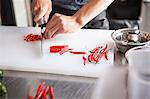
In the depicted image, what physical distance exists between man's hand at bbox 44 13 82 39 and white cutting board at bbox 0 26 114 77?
26 mm

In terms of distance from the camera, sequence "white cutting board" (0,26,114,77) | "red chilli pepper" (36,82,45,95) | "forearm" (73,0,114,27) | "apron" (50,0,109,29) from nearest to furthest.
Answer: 1. "red chilli pepper" (36,82,45,95)
2. "white cutting board" (0,26,114,77)
3. "forearm" (73,0,114,27)
4. "apron" (50,0,109,29)

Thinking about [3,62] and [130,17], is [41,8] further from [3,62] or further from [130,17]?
[130,17]

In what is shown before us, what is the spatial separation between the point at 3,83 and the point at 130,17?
1.06 metres

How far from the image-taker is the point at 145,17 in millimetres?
1728

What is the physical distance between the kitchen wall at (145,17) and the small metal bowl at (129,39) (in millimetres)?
835

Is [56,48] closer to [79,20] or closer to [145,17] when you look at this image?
[79,20]

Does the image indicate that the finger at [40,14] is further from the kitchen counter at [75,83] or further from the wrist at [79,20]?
the kitchen counter at [75,83]

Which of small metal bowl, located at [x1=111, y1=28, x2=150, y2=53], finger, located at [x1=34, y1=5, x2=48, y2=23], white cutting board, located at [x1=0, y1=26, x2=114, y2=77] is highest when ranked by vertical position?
finger, located at [x1=34, y1=5, x2=48, y2=23]

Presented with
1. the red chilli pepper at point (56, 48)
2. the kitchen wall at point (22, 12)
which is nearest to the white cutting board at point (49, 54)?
the red chilli pepper at point (56, 48)

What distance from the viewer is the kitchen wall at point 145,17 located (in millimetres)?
1669

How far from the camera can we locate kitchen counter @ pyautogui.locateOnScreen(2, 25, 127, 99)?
72 centimetres

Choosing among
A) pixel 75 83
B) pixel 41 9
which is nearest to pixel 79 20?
pixel 41 9

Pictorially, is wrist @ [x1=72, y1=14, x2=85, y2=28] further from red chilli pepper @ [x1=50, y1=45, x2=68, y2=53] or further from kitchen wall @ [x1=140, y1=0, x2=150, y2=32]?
kitchen wall @ [x1=140, y1=0, x2=150, y2=32]

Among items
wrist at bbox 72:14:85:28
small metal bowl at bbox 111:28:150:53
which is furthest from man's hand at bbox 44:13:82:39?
small metal bowl at bbox 111:28:150:53
